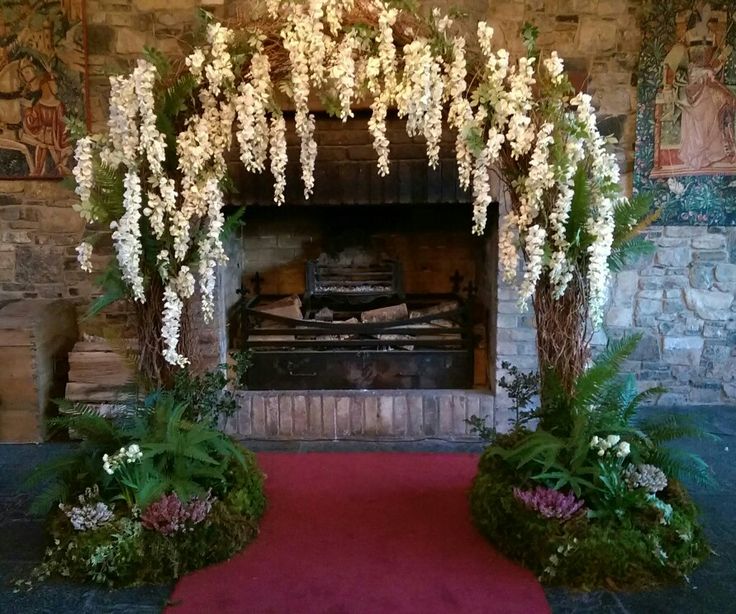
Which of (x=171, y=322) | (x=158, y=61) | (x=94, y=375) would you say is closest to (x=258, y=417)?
(x=94, y=375)

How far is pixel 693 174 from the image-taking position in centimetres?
376

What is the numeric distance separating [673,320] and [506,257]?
1941 millimetres

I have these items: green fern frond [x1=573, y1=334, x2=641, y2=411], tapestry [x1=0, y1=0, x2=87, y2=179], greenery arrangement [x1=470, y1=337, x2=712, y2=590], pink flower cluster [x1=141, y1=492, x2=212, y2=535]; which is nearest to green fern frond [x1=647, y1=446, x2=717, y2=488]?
greenery arrangement [x1=470, y1=337, x2=712, y2=590]

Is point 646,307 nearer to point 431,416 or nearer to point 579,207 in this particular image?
point 431,416

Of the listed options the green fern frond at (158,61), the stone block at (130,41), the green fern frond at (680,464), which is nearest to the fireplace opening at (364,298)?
→ the stone block at (130,41)

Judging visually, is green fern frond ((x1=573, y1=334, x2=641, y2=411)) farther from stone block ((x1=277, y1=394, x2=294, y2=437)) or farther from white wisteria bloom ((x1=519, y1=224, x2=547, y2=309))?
stone block ((x1=277, y1=394, x2=294, y2=437))

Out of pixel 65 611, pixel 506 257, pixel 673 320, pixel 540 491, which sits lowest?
pixel 65 611

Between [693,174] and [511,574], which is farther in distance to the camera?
[693,174]

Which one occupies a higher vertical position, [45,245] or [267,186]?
[267,186]

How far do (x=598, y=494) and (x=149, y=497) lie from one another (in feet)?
5.18

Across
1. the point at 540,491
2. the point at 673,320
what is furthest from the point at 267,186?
the point at 673,320

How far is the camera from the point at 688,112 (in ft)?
12.1

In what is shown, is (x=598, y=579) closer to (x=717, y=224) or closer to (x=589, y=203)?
(x=589, y=203)

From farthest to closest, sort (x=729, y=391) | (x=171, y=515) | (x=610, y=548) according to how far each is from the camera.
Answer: (x=729, y=391) → (x=171, y=515) → (x=610, y=548)
